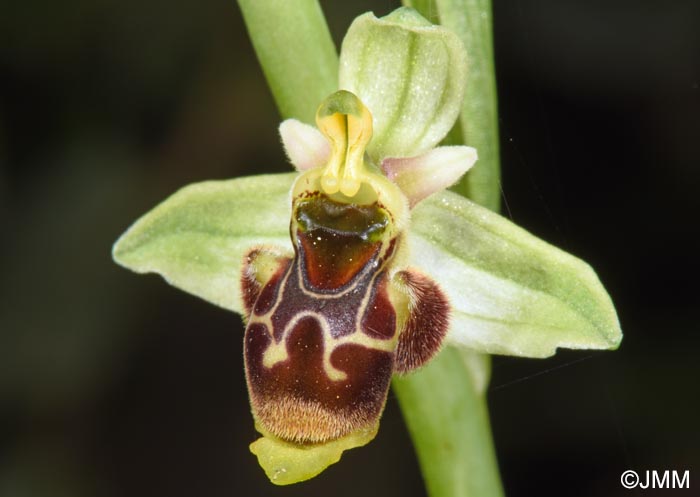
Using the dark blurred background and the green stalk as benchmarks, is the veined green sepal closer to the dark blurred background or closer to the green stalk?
the green stalk

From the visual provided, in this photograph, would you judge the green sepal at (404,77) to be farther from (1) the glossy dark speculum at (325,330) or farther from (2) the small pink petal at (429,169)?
(1) the glossy dark speculum at (325,330)

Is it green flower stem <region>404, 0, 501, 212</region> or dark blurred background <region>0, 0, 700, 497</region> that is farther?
dark blurred background <region>0, 0, 700, 497</region>

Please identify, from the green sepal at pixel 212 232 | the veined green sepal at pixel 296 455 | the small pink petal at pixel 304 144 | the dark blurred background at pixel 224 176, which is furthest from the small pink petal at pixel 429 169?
the dark blurred background at pixel 224 176

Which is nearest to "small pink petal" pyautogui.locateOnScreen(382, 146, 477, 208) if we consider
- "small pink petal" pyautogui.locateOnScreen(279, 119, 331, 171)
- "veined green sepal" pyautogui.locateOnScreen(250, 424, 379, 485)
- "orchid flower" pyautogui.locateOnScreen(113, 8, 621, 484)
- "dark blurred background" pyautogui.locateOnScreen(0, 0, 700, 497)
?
"orchid flower" pyautogui.locateOnScreen(113, 8, 621, 484)

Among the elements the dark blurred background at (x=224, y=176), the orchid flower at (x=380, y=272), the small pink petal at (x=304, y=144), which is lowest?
the dark blurred background at (x=224, y=176)

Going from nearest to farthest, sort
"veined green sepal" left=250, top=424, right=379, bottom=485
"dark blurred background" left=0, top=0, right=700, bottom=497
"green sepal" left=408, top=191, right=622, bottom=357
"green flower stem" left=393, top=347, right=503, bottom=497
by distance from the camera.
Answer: "veined green sepal" left=250, top=424, right=379, bottom=485 < "green sepal" left=408, top=191, right=622, bottom=357 < "green flower stem" left=393, top=347, right=503, bottom=497 < "dark blurred background" left=0, top=0, right=700, bottom=497

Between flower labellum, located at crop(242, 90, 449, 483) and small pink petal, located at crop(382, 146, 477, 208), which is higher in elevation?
small pink petal, located at crop(382, 146, 477, 208)

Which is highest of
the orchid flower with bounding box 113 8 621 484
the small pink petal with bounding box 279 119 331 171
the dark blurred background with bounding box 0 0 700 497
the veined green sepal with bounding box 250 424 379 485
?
the small pink petal with bounding box 279 119 331 171
